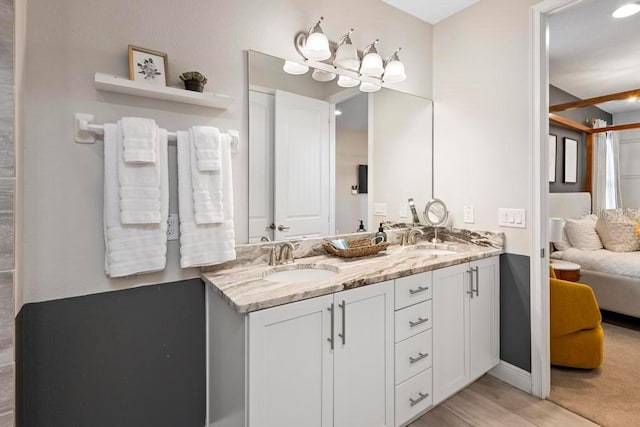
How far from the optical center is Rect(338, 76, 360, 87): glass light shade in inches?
83.5

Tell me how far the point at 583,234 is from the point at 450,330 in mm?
2869

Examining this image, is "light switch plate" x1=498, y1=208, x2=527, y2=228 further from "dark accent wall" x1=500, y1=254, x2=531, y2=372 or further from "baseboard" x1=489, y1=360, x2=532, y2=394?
"baseboard" x1=489, y1=360, x2=532, y2=394

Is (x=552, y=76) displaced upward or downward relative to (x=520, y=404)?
upward

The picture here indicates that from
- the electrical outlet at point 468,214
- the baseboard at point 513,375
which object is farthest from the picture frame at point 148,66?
the baseboard at point 513,375

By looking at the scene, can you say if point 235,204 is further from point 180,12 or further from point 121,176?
point 180,12

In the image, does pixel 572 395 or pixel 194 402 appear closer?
pixel 194 402

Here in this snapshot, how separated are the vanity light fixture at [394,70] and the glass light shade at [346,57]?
255mm

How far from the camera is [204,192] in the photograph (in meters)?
1.48

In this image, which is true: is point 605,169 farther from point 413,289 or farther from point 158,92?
point 158,92

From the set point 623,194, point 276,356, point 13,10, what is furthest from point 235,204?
point 623,194

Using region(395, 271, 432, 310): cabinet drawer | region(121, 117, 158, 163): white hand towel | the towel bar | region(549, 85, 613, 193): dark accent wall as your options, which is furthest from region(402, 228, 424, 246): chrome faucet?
region(549, 85, 613, 193): dark accent wall

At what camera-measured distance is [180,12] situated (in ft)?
5.02

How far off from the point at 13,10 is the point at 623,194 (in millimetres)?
6814

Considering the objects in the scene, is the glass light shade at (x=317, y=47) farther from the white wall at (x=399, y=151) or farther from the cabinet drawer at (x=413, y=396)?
the cabinet drawer at (x=413, y=396)
